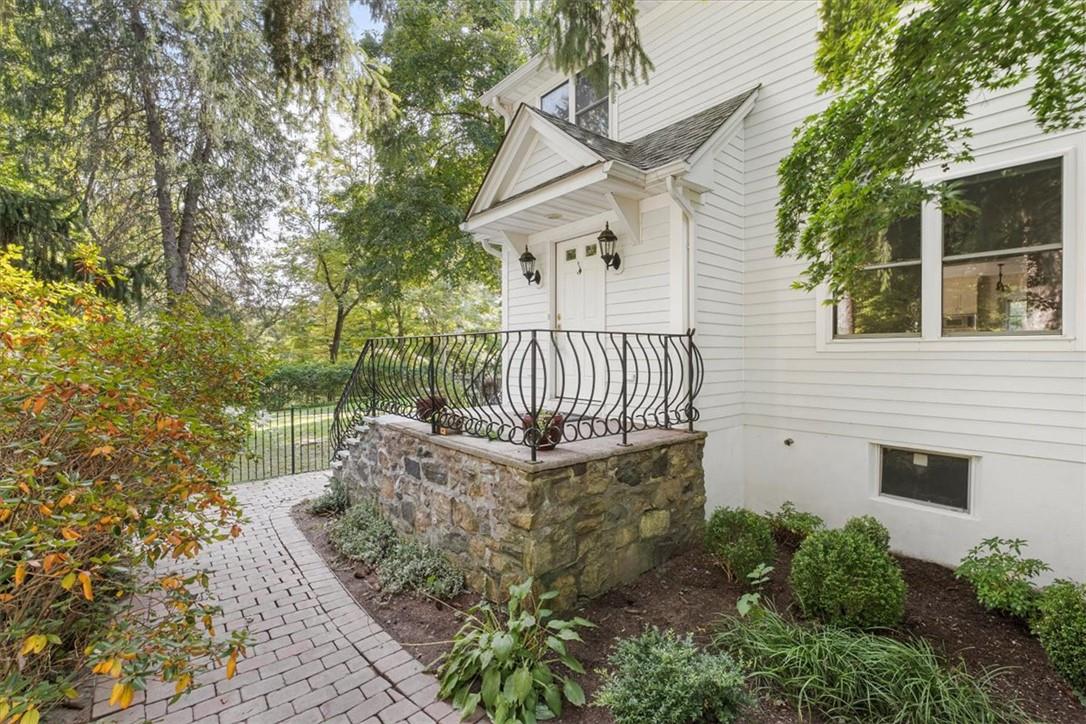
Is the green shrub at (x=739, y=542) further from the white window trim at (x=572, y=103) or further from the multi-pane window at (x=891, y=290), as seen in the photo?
the white window trim at (x=572, y=103)

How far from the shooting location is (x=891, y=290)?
15.2 ft

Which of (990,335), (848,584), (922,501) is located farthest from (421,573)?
(990,335)

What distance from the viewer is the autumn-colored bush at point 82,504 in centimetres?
179

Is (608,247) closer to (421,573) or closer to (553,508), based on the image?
(553,508)

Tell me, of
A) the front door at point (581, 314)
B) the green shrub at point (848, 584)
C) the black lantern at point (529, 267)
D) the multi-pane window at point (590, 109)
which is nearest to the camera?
the green shrub at point (848, 584)

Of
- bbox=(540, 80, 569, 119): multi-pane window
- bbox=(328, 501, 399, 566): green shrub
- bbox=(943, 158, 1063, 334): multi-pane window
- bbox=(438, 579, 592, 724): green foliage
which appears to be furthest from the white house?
bbox=(328, 501, 399, 566): green shrub

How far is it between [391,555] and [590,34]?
5000 millimetres

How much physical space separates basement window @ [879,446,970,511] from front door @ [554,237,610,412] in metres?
3.05

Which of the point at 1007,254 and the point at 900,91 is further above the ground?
the point at 900,91

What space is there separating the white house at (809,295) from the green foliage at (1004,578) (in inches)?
20.9

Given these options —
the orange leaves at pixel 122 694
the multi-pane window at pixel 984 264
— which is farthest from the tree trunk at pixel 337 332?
the orange leaves at pixel 122 694

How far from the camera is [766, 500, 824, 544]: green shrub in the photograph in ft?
15.3

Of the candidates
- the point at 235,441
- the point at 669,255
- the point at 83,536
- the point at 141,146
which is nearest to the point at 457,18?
the point at 141,146

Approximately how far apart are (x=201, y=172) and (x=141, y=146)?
1378 millimetres
